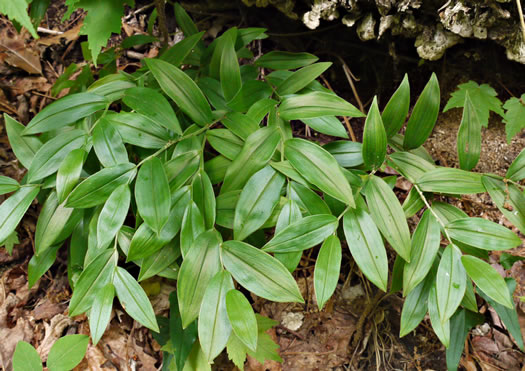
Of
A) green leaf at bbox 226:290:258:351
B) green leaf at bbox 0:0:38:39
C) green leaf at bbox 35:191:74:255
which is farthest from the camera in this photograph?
green leaf at bbox 35:191:74:255

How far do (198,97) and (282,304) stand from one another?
2.67 feet

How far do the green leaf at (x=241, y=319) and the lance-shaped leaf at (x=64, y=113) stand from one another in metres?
0.64

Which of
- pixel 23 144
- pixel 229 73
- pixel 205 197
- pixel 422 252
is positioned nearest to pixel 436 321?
pixel 422 252

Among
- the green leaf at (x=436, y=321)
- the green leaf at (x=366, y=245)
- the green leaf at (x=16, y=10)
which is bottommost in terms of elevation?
the green leaf at (x=436, y=321)

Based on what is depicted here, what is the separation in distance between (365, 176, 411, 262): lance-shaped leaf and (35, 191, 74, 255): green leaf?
81 centimetres

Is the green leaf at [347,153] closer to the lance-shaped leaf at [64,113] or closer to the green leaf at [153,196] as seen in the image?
the green leaf at [153,196]

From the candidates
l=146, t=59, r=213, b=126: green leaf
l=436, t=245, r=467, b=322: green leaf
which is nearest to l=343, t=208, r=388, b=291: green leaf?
l=436, t=245, r=467, b=322: green leaf

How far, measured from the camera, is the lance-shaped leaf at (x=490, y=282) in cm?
88

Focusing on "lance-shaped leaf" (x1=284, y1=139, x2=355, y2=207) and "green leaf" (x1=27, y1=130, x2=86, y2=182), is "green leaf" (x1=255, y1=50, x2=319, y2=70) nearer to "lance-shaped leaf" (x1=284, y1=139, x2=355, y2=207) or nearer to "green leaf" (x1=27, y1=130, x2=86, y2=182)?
"lance-shaped leaf" (x1=284, y1=139, x2=355, y2=207)

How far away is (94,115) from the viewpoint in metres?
1.16

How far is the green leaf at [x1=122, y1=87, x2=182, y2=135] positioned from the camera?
106cm

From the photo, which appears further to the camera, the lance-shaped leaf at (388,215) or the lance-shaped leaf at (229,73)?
the lance-shaped leaf at (229,73)

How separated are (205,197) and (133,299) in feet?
1.03

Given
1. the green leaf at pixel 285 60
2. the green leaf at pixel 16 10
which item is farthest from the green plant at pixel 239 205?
the green leaf at pixel 16 10
